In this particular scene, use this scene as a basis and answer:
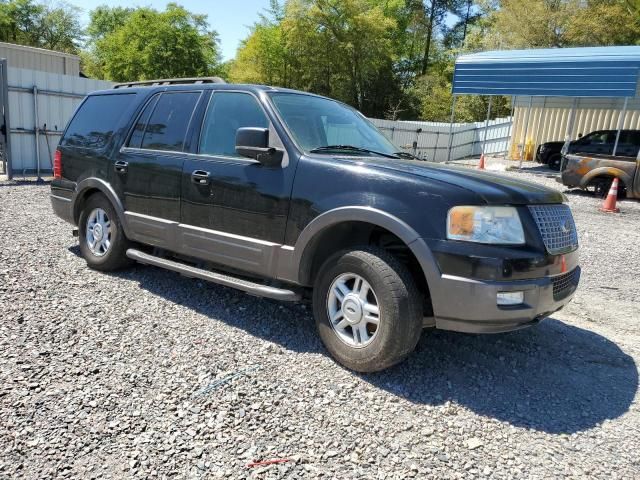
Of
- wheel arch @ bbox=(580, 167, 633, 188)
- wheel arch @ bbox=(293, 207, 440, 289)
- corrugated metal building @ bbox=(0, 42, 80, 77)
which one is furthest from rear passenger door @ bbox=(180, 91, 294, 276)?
corrugated metal building @ bbox=(0, 42, 80, 77)

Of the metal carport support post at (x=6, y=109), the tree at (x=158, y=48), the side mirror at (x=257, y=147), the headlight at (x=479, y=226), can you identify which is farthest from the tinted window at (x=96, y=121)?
the tree at (x=158, y=48)

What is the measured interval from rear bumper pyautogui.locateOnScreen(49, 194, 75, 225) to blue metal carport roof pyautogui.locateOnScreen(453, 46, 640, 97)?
17.2 metres

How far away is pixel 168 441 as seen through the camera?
269cm

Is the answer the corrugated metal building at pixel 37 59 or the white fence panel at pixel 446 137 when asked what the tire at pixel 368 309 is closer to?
the white fence panel at pixel 446 137

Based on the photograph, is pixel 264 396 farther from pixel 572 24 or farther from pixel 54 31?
pixel 54 31

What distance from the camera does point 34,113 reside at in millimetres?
11820

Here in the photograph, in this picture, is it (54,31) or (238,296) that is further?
(54,31)

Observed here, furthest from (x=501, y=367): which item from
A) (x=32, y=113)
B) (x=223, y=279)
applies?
(x=32, y=113)

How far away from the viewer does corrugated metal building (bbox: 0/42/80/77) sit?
58.6 ft

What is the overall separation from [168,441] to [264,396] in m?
0.66

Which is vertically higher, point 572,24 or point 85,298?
point 572,24

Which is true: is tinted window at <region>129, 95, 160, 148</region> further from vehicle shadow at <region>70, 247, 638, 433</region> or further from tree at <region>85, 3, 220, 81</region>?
tree at <region>85, 3, 220, 81</region>

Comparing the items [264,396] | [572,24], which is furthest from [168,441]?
[572,24]

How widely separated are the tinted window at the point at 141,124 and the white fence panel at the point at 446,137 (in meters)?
16.9
